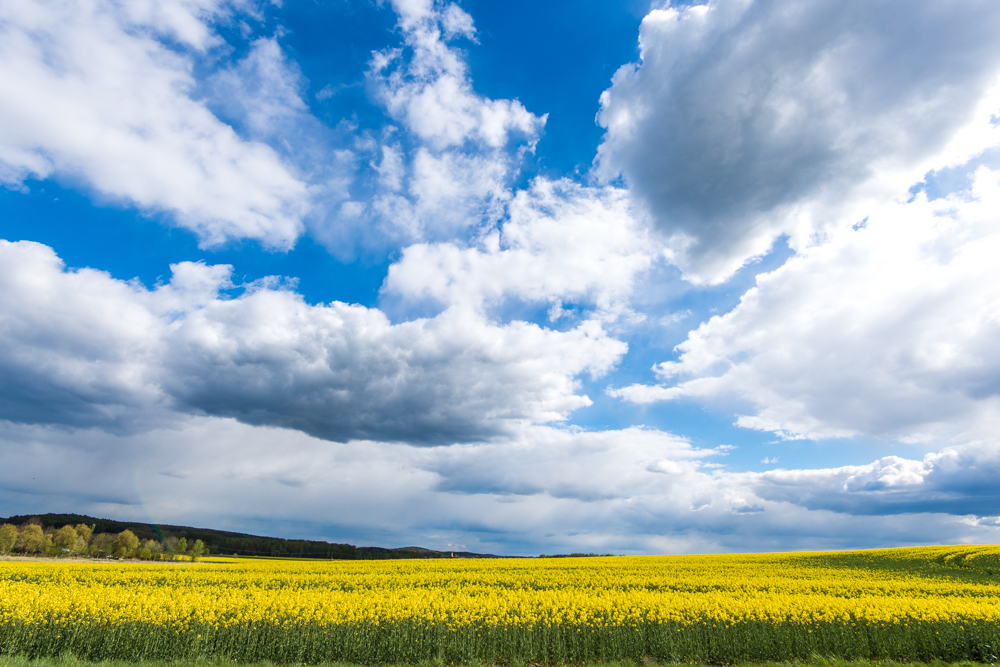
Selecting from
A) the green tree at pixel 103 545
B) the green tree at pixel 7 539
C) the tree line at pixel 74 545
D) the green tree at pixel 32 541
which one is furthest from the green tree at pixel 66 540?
the green tree at pixel 7 539

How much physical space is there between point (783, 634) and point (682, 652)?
13.7 ft

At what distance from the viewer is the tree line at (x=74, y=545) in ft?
363

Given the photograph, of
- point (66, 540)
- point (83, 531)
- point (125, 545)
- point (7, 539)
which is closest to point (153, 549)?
point (125, 545)

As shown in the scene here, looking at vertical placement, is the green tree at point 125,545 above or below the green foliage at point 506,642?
below

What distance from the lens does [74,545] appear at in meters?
117

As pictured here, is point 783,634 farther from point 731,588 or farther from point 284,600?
point 284,600

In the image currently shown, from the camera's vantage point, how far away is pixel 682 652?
18.0 m

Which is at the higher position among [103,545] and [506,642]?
[506,642]

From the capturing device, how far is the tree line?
4358 inches

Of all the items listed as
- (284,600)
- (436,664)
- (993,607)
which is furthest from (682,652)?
(284,600)

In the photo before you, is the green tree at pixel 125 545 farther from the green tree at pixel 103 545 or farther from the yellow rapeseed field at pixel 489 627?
the yellow rapeseed field at pixel 489 627

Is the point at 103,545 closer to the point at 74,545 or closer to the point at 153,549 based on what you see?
the point at 74,545

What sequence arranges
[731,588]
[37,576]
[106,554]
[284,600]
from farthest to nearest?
[106,554] < [37,576] < [731,588] < [284,600]

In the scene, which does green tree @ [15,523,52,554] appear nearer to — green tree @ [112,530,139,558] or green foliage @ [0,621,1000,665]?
green tree @ [112,530,139,558]
